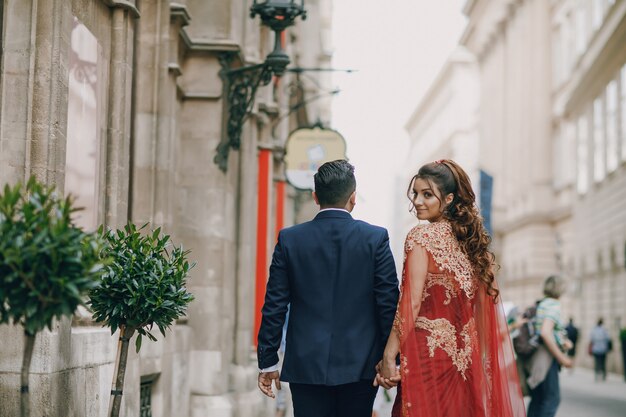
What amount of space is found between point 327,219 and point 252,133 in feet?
28.1

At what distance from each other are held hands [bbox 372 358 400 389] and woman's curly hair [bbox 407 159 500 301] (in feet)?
2.62

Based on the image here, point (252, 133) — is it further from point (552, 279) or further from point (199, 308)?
point (552, 279)

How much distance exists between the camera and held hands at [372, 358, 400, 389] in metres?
6.19

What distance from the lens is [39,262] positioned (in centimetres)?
448

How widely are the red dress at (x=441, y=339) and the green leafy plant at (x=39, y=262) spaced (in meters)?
2.23

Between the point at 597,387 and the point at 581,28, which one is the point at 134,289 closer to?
the point at 597,387

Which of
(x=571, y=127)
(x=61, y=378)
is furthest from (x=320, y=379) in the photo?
(x=571, y=127)

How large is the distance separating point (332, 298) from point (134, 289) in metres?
1.04

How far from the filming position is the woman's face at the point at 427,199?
6.60 meters

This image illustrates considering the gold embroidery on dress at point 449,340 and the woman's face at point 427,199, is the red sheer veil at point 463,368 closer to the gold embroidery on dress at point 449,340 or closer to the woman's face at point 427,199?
the gold embroidery on dress at point 449,340

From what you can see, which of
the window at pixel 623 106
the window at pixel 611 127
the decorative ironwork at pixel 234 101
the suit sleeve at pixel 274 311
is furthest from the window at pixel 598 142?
the suit sleeve at pixel 274 311

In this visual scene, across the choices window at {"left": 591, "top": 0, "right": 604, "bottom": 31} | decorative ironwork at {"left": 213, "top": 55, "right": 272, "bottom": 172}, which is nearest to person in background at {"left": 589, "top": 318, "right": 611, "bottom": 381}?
window at {"left": 591, "top": 0, "right": 604, "bottom": 31}

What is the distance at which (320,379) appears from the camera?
6.15 m

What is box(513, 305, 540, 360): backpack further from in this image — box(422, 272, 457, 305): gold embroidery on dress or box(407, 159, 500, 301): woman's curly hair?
box(422, 272, 457, 305): gold embroidery on dress
